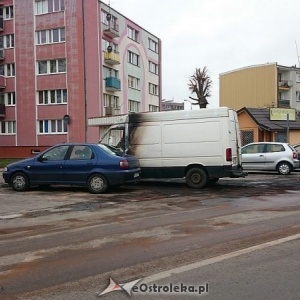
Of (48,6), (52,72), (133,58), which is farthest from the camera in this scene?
(133,58)

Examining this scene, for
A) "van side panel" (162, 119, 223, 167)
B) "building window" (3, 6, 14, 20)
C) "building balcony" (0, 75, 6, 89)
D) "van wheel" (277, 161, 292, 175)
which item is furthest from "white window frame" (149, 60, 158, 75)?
"van side panel" (162, 119, 223, 167)

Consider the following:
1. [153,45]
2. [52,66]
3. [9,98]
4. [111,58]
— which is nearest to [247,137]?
[111,58]

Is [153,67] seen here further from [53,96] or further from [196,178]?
[196,178]

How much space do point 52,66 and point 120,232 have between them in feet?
108

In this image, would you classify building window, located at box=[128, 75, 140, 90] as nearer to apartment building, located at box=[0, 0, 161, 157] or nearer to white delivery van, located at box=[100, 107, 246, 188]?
apartment building, located at box=[0, 0, 161, 157]

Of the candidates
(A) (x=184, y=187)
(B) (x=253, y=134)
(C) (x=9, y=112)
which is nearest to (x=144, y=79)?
(C) (x=9, y=112)

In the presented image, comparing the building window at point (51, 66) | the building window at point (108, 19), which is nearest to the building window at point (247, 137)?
the building window at point (51, 66)

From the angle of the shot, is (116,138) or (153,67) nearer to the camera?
(116,138)

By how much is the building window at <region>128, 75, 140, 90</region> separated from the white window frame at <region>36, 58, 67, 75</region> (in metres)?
10.0

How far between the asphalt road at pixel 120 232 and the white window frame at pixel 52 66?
26200 millimetres

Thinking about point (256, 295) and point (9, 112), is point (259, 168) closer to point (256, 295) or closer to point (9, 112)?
point (256, 295)

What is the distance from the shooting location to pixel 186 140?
45.0ft

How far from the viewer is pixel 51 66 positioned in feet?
125

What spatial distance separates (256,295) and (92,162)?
890cm
